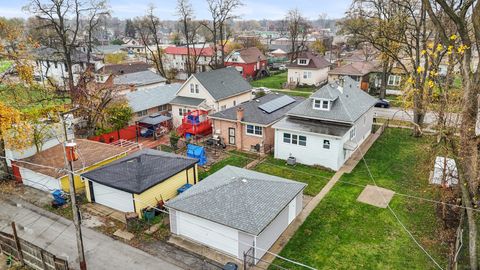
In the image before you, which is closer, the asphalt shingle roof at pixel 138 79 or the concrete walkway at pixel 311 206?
the concrete walkway at pixel 311 206

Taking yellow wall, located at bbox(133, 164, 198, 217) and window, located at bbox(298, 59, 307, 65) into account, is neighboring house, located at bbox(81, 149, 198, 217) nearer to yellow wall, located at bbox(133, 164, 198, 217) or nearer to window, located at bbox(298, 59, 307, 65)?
yellow wall, located at bbox(133, 164, 198, 217)

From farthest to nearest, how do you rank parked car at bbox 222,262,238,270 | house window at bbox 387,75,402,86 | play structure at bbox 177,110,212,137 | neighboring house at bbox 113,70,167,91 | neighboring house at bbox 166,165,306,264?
house window at bbox 387,75,402,86 → neighboring house at bbox 113,70,167,91 → play structure at bbox 177,110,212,137 → neighboring house at bbox 166,165,306,264 → parked car at bbox 222,262,238,270

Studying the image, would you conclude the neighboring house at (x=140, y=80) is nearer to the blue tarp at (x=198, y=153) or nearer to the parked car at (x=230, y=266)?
the blue tarp at (x=198, y=153)

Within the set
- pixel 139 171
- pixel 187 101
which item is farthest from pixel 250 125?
pixel 139 171

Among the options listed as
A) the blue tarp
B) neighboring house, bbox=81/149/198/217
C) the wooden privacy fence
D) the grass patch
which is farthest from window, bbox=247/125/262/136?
the wooden privacy fence

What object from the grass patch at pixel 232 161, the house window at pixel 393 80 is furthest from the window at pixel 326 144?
the house window at pixel 393 80

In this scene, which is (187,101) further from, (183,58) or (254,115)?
(183,58)
